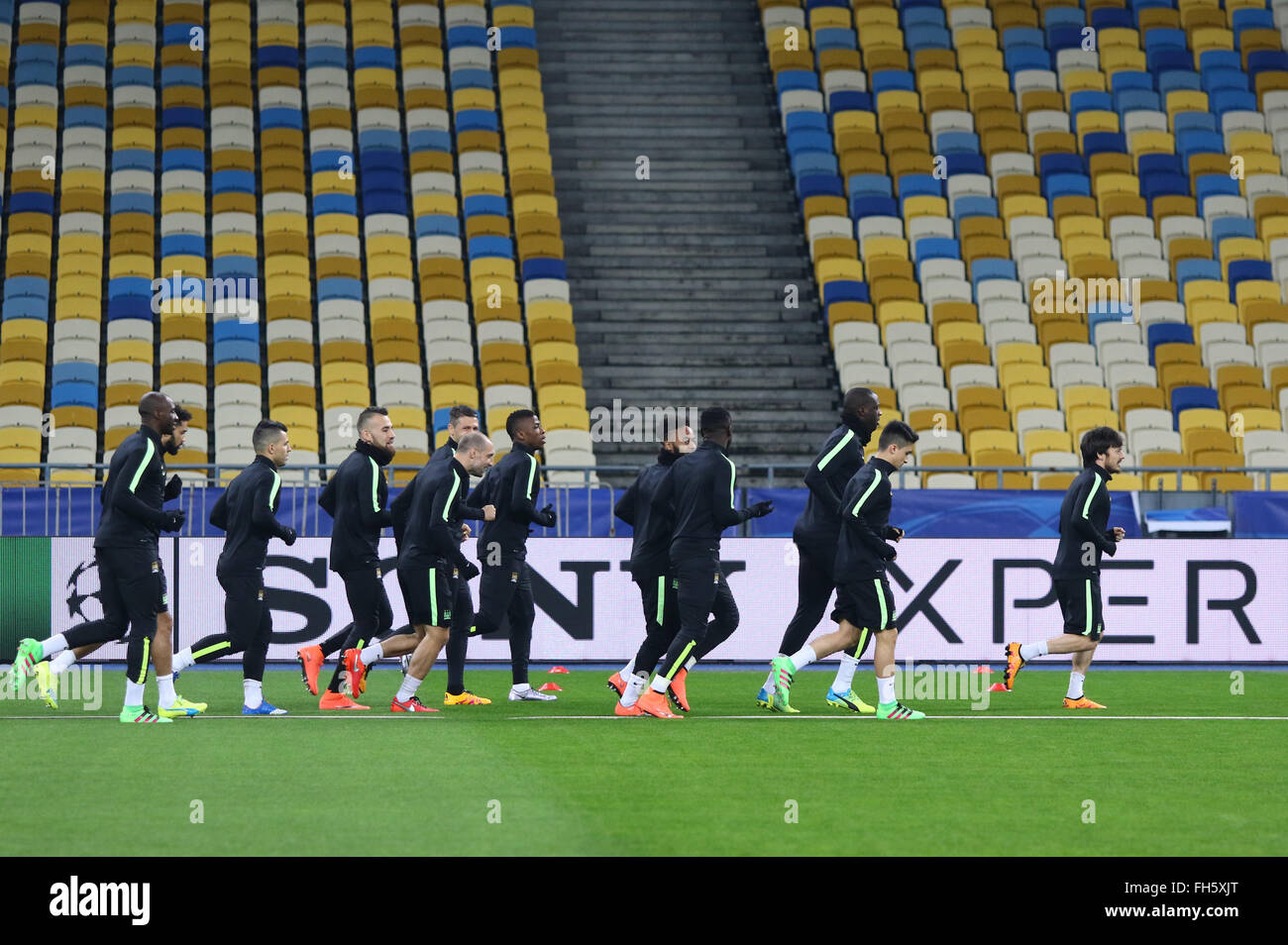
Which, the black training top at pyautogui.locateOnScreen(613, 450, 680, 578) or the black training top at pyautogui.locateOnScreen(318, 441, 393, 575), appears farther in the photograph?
the black training top at pyautogui.locateOnScreen(613, 450, 680, 578)

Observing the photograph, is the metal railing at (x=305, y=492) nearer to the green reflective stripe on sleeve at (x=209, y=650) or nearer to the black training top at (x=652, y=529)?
the black training top at (x=652, y=529)

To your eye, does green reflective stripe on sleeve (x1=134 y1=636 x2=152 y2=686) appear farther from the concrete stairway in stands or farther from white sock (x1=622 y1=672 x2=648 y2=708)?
the concrete stairway in stands

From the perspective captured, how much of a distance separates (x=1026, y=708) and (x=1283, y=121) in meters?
17.9

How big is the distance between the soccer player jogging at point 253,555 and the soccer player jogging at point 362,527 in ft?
1.94

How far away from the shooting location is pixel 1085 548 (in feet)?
41.4

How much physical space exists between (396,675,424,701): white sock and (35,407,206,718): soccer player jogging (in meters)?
1.36

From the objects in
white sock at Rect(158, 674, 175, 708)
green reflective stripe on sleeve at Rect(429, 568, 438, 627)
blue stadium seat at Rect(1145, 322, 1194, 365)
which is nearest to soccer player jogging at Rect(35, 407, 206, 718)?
white sock at Rect(158, 674, 175, 708)

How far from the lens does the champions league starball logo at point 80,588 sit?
1611 cm

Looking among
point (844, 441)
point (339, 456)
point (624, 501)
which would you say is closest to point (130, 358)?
point (339, 456)

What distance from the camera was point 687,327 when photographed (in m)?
23.5

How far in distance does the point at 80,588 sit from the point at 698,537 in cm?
715

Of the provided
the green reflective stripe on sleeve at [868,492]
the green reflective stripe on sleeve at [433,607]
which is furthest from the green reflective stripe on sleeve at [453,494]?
the green reflective stripe on sleeve at [868,492]

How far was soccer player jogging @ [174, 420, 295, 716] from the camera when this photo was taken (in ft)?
38.2

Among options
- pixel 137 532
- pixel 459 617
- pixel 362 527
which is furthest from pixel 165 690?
pixel 459 617
